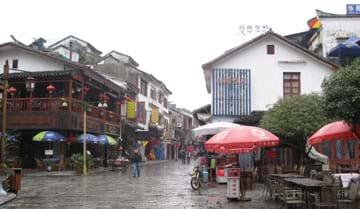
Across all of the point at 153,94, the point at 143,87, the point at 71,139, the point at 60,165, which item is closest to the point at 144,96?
the point at 143,87

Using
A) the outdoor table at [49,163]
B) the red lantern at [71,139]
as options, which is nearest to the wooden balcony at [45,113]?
the red lantern at [71,139]

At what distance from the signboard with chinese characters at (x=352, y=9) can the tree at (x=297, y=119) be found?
527 inches

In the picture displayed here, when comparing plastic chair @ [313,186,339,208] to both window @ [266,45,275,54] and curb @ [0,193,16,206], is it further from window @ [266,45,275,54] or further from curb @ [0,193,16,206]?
window @ [266,45,275,54]

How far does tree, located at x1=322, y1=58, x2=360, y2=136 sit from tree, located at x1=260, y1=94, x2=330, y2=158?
23.1 feet

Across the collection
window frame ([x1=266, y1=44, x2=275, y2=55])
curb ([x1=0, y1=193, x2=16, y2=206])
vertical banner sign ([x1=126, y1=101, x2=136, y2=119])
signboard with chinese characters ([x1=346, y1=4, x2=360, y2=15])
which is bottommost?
curb ([x1=0, y1=193, x2=16, y2=206])

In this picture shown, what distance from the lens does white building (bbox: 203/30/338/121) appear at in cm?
2711

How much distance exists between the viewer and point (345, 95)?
36.4ft

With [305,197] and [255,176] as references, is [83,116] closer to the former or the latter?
[255,176]

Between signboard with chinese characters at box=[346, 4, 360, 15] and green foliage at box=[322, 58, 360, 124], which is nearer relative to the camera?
green foliage at box=[322, 58, 360, 124]

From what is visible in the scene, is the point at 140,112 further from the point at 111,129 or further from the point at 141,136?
the point at 111,129

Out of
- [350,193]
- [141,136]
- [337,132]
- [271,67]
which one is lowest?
[350,193]

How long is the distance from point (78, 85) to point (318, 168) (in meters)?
19.0

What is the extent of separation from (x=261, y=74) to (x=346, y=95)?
16579 millimetres

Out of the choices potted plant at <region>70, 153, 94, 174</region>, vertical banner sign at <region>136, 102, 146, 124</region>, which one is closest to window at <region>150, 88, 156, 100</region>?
vertical banner sign at <region>136, 102, 146, 124</region>
